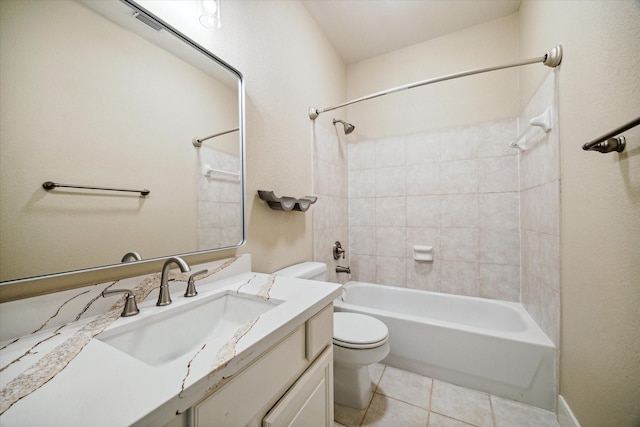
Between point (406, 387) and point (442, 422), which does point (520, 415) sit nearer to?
point (442, 422)

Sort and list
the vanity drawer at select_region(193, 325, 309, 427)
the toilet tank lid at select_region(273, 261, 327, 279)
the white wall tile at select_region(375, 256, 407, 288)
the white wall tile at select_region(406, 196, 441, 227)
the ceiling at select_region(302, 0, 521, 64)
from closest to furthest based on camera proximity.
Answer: the vanity drawer at select_region(193, 325, 309, 427) < the toilet tank lid at select_region(273, 261, 327, 279) < the ceiling at select_region(302, 0, 521, 64) < the white wall tile at select_region(406, 196, 441, 227) < the white wall tile at select_region(375, 256, 407, 288)

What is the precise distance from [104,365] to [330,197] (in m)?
1.77

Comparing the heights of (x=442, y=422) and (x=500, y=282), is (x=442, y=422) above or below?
below

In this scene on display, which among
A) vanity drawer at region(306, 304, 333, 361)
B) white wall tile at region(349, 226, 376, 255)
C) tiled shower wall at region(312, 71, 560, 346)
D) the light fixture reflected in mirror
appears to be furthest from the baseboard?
the light fixture reflected in mirror

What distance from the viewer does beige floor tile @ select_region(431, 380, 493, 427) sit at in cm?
123

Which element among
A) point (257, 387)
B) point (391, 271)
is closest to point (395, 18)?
point (391, 271)

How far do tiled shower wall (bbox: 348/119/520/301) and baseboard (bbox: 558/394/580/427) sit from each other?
30.2 inches

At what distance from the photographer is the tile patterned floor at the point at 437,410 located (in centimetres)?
121

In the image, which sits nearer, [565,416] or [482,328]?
[565,416]

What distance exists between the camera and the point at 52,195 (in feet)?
2.07

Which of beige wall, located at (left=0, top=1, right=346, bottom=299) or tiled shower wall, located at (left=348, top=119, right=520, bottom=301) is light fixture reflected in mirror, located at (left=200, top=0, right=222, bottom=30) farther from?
tiled shower wall, located at (left=348, top=119, right=520, bottom=301)

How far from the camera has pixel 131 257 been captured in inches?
30.9

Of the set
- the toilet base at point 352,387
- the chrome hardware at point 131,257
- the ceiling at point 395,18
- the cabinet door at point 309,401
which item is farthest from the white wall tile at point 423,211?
the chrome hardware at point 131,257

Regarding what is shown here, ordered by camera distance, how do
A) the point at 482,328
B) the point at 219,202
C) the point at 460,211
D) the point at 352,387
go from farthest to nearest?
the point at 460,211, the point at 482,328, the point at 352,387, the point at 219,202
